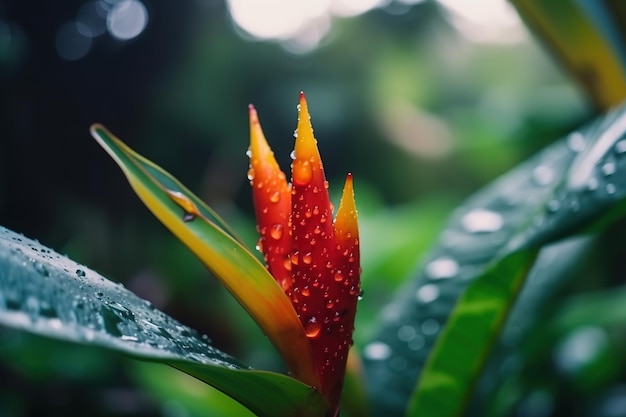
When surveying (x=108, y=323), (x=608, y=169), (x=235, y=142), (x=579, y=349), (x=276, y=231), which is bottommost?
(x=108, y=323)

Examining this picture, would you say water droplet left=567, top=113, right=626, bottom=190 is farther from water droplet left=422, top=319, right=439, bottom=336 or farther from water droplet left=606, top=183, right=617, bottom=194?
water droplet left=422, top=319, right=439, bottom=336

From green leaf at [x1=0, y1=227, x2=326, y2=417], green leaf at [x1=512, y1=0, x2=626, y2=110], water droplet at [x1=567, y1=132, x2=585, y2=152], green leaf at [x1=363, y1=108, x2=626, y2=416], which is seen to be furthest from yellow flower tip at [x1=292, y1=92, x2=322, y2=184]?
green leaf at [x1=512, y1=0, x2=626, y2=110]

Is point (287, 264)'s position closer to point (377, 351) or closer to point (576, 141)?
point (377, 351)

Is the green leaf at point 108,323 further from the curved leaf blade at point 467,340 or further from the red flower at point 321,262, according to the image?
the curved leaf blade at point 467,340

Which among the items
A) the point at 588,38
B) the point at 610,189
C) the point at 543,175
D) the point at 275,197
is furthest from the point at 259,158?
the point at 588,38

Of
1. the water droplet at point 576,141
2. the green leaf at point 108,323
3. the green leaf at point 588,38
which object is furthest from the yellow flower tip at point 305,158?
the green leaf at point 588,38

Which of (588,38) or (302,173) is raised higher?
(588,38)
